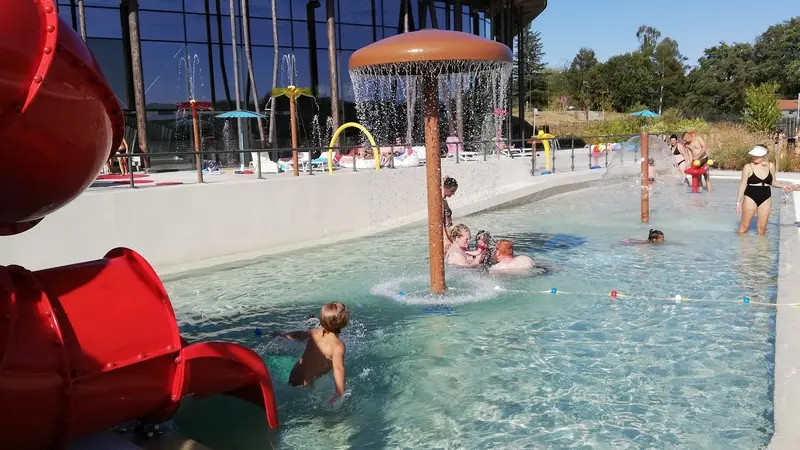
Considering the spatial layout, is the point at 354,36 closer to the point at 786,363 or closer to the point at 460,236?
the point at 460,236

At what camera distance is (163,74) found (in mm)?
20703

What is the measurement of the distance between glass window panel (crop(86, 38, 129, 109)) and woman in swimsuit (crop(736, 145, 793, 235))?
16610 millimetres

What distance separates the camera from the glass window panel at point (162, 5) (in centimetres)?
2033

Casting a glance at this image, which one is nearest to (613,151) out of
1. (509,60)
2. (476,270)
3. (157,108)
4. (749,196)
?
(749,196)

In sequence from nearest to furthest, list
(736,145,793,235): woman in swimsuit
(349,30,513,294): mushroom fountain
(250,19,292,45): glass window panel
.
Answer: (349,30,513,294): mushroom fountain → (736,145,793,235): woman in swimsuit → (250,19,292,45): glass window panel

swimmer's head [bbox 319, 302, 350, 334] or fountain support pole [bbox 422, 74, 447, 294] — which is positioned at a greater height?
fountain support pole [bbox 422, 74, 447, 294]

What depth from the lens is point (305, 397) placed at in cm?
477

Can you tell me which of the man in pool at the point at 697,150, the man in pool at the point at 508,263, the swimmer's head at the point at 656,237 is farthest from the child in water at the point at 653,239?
the man in pool at the point at 697,150

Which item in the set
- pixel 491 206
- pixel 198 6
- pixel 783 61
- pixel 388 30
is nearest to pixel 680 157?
pixel 491 206

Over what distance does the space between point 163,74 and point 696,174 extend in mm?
15752

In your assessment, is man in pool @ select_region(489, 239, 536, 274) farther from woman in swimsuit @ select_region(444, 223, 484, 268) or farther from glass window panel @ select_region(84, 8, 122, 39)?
glass window panel @ select_region(84, 8, 122, 39)

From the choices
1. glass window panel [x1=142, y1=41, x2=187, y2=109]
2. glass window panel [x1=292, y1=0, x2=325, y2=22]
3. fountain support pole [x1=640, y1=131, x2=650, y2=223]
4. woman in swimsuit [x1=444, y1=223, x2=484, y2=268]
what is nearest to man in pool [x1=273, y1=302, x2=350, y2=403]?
woman in swimsuit [x1=444, y1=223, x2=484, y2=268]

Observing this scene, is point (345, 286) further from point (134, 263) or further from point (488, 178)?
point (488, 178)

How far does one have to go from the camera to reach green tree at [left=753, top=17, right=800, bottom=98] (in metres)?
64.7
